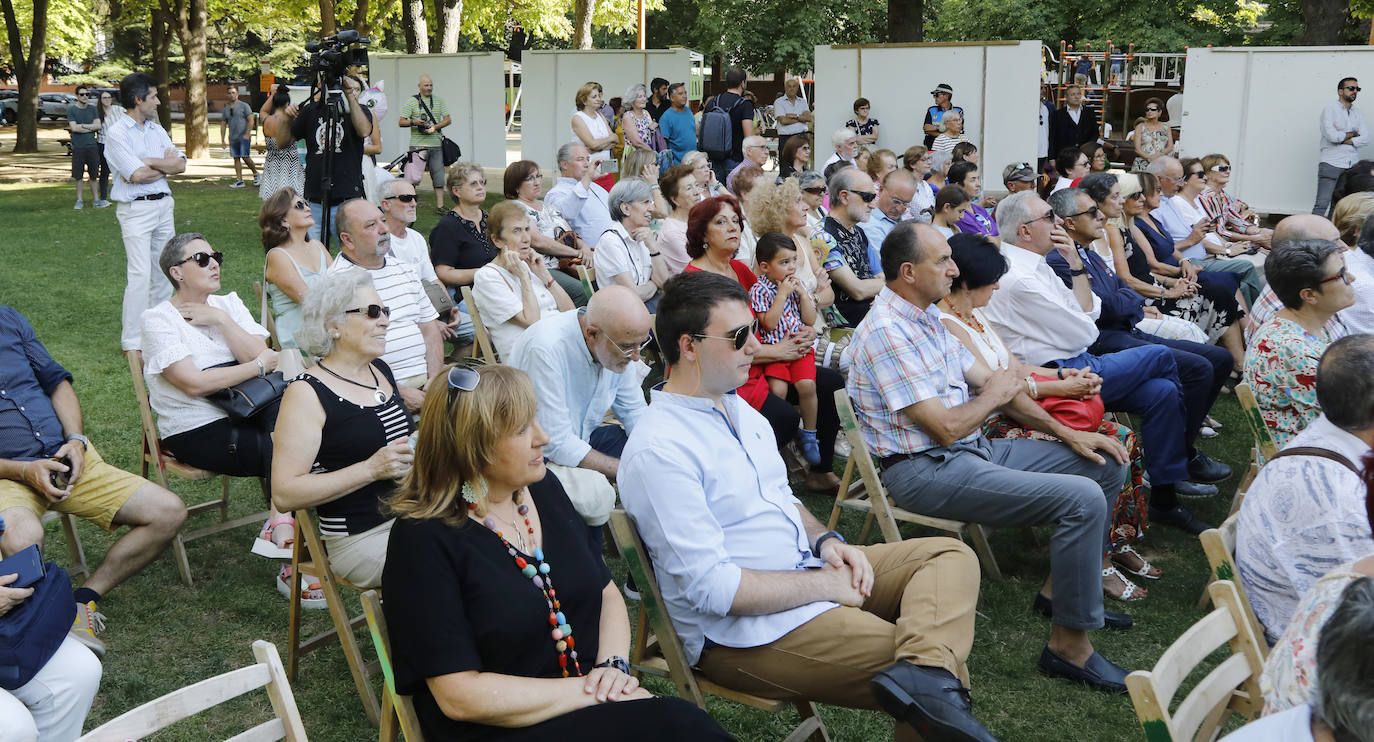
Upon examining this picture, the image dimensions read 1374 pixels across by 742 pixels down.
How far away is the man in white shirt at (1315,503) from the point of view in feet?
10.1

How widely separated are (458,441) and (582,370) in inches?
57.0

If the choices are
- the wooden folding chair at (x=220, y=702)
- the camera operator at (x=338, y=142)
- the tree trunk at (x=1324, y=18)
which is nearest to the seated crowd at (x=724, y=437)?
the wooden folding chair at (x=220, y=702)

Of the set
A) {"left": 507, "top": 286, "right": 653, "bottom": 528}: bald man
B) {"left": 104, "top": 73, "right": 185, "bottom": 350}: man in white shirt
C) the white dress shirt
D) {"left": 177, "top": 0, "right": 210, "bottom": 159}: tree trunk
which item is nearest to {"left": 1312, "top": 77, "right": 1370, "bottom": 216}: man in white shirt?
the white dress shirt

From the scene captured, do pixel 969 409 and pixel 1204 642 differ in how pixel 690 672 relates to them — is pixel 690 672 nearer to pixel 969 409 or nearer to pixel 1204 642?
pixel 1204 642

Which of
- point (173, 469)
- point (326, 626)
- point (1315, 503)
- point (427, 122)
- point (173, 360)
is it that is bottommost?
point (326, 626)

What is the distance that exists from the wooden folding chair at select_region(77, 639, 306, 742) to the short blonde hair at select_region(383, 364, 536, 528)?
44 cm

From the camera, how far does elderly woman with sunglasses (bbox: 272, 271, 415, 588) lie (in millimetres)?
3473

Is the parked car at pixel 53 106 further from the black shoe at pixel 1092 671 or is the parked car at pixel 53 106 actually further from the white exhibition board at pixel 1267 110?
the black shoe at pixel 1092 671

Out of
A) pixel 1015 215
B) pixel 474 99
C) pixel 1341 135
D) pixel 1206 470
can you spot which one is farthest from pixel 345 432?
pixel 474 99

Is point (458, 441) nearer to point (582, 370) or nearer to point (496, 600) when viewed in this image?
point (496, 600)

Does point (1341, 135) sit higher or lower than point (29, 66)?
lower

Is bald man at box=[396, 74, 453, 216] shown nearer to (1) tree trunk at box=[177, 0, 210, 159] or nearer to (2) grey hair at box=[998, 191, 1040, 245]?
(1) tree trunk at box=[177, 0, 210, 159]

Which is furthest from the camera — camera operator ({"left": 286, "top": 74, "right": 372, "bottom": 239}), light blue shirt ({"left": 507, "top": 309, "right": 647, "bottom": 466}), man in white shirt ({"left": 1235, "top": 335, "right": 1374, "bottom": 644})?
camera operator ({"left": 286, "top": 74, "right": 372, "bottom": 239})

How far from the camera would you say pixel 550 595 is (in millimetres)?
2682
